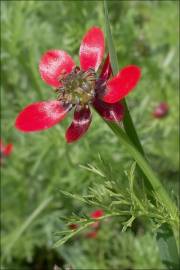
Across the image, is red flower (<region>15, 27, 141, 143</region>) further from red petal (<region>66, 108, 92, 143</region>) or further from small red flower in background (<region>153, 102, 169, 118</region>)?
small red flower in background (<region>153, 102, 169, 118</region>)

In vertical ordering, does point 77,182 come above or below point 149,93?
below

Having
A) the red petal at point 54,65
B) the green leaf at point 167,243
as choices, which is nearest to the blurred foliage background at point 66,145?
the green leaf at point 167,243

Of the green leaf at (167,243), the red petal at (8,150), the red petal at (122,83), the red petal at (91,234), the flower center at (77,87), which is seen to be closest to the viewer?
the red petal at (122,83)

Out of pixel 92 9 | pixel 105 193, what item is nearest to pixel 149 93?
pixel 92 9

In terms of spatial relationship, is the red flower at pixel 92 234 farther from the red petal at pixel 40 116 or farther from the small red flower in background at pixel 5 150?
the red petal at pixel 40 116

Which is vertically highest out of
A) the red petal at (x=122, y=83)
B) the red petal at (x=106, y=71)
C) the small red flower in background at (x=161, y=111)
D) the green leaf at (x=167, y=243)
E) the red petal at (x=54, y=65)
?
the small red flower in background at (x=161, y=111)

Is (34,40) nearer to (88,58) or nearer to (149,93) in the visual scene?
(149,93)

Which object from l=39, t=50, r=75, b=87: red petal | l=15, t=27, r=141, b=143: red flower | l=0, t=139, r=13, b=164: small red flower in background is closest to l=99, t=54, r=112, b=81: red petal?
l=15, t=27, r=141, b=143: red flower
